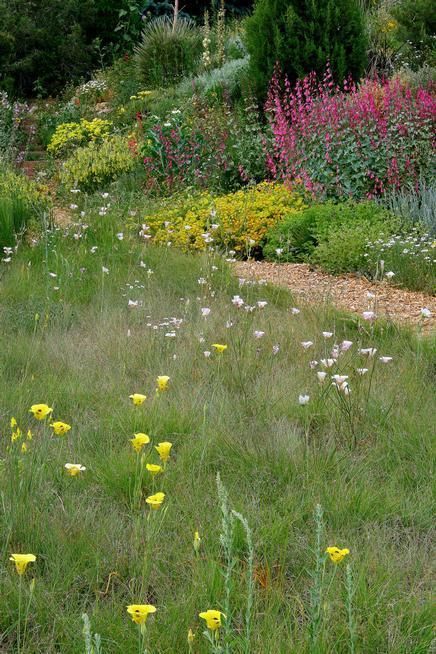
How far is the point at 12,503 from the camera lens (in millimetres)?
2578

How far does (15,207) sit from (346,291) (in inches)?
108

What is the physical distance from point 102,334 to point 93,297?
34.1 inches

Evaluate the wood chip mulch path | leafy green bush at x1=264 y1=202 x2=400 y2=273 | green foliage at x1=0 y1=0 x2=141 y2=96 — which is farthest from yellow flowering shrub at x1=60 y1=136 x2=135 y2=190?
green foliage at x1=0 y1=0 x2=141 y2=96

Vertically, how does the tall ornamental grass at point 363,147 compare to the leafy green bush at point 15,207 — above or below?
above

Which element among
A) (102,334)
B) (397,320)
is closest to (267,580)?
(102,334)

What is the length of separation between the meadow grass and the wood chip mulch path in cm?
43

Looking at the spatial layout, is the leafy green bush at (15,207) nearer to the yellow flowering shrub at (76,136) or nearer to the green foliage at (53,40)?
the yellow flowering shrub at (76,136)

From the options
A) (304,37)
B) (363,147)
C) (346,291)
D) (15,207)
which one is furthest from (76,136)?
(346,291)

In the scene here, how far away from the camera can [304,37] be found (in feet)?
34.3

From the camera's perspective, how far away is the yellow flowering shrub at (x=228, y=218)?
718 centimetres

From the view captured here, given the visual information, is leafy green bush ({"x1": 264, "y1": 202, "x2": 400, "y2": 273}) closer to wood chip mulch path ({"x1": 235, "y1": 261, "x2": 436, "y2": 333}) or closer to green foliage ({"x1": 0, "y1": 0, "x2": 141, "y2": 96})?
wood chip mulch path ({"x1": 235, "y1": 261, "x2": 436, "y2": 333})

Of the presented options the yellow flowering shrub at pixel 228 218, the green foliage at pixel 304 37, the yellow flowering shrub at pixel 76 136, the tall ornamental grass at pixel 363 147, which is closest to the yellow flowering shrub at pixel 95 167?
the yellow flowering shrub at pixel 76 136

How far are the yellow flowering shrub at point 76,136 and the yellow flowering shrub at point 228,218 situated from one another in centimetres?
431

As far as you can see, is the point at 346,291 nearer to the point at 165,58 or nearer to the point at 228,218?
the point at 228,218
